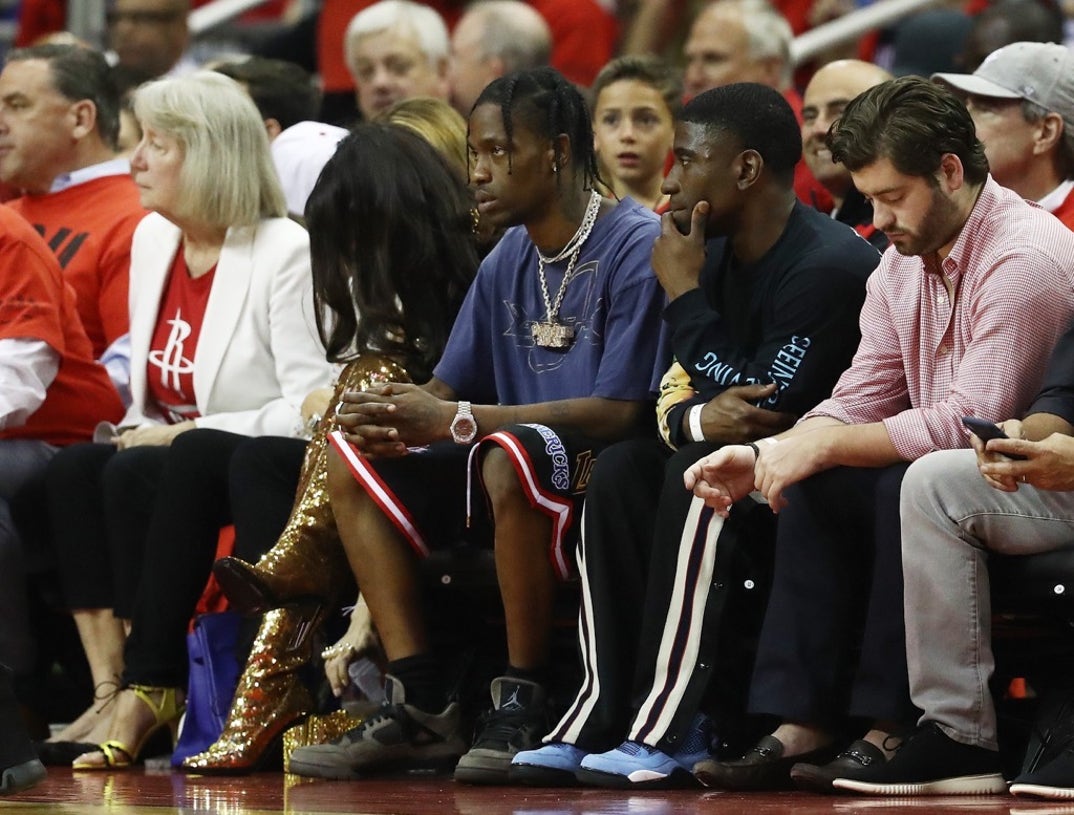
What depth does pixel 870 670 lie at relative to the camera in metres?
3.58

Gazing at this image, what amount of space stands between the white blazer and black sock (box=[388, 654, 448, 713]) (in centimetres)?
87

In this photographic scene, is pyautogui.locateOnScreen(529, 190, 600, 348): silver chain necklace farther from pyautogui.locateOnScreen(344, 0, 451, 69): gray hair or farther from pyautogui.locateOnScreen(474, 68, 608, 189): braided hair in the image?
pyautogui.locateOnScreen(344, 0, 451, 69): gray hair

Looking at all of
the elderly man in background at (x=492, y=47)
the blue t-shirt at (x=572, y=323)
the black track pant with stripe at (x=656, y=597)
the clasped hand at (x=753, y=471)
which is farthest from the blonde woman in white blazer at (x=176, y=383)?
the elderly man in background at (x=492, y=47)

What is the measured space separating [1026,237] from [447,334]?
1541mm

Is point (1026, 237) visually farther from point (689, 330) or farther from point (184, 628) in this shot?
point (184, 628)

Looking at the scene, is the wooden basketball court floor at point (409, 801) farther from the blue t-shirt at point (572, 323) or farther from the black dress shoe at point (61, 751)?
the blue t-shirt at point (572, 323)

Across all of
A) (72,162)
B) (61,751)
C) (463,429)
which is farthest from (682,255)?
(72,162)

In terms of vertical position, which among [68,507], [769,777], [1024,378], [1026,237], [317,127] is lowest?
[769,777]

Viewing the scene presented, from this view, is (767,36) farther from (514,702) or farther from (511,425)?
(514,702)

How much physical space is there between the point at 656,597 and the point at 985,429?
2.55 ft

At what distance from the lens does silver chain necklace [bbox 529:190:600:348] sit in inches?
170

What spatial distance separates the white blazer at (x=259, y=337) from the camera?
4934 millimetres

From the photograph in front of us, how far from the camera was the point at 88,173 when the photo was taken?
233 inches

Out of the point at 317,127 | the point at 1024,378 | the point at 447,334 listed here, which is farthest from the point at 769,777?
the point at 317,127
